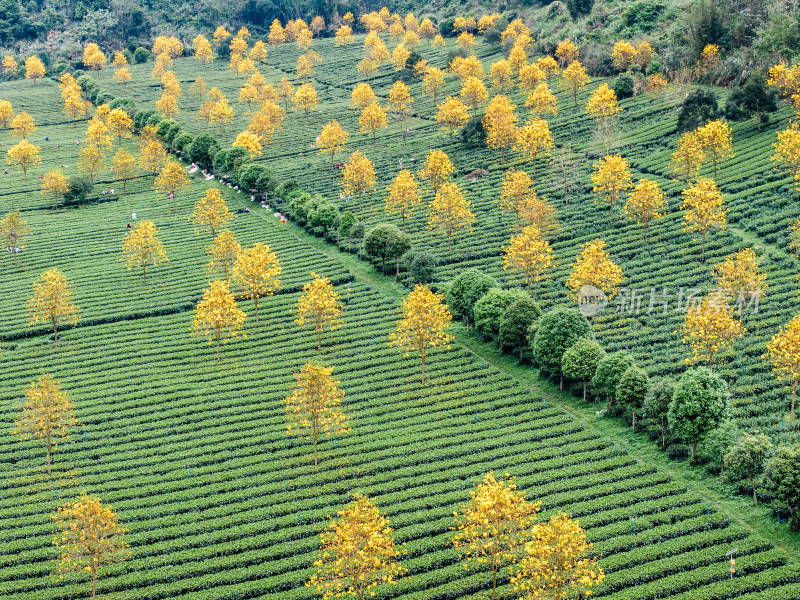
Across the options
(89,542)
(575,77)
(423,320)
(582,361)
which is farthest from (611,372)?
(575,77)

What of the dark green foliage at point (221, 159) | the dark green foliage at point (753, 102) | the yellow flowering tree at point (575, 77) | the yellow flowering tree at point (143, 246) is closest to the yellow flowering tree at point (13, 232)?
the yellow flowering tree at point (143, 246)

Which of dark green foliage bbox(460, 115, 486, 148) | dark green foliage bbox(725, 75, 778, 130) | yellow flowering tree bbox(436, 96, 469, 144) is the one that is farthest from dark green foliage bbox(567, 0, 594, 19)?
dark green foliage bbox(725, 75, 778, 130)

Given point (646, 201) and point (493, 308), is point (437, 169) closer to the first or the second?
point (646, 201)

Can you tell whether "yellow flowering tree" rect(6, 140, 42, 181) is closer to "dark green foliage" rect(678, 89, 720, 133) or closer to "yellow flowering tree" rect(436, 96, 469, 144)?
"yellow flowering tree" rect(436, 96, 469, 144)

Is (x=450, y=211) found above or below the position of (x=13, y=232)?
above

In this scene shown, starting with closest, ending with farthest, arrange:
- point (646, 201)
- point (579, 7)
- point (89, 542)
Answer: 1. point (89, 542)
2. point (646, 201)
3. point (579, 7)

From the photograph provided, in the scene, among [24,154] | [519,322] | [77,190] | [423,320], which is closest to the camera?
[423,320]

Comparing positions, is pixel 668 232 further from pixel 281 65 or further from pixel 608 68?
pixel 281 65

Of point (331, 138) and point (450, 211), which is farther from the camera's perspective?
point (331, 138)

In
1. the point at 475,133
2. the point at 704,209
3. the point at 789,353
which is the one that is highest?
the point at 704,209
